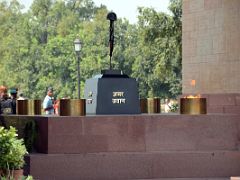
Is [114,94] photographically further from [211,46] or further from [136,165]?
[211,46]

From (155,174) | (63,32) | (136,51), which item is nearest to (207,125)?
(155,174)

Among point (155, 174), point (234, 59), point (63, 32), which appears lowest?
point (155, 174)

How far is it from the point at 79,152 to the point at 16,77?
80029 millimetres

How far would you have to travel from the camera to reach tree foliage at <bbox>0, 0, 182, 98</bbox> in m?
84.1

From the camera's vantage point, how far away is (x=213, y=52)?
72.1 ft

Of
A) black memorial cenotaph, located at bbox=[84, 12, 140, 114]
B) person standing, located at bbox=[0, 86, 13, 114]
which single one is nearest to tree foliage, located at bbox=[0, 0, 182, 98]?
person standing, located at bbox=[0, 86, 13, 114]

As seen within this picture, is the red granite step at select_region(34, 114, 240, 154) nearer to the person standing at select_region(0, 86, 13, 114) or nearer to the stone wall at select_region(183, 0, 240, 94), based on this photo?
the person standing at select_region(0, 86, 13, 114)

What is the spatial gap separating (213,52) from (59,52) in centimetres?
7643

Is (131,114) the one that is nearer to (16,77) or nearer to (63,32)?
(16,77)

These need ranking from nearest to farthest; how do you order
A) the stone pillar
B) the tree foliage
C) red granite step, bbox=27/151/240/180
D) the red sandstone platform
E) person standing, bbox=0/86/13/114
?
red granite step, bbox=27/151/240/180 → the red sandstone platform → person standing, bbox=0/86/13/114 → the stone pillar → the tree foliage

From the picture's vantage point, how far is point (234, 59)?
70.3 feet

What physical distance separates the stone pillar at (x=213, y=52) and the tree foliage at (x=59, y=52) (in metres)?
54.6

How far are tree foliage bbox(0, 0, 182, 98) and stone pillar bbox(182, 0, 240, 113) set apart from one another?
54627mm

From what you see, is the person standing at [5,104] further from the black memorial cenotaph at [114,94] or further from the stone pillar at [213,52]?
the stone pillar at [213,52]
